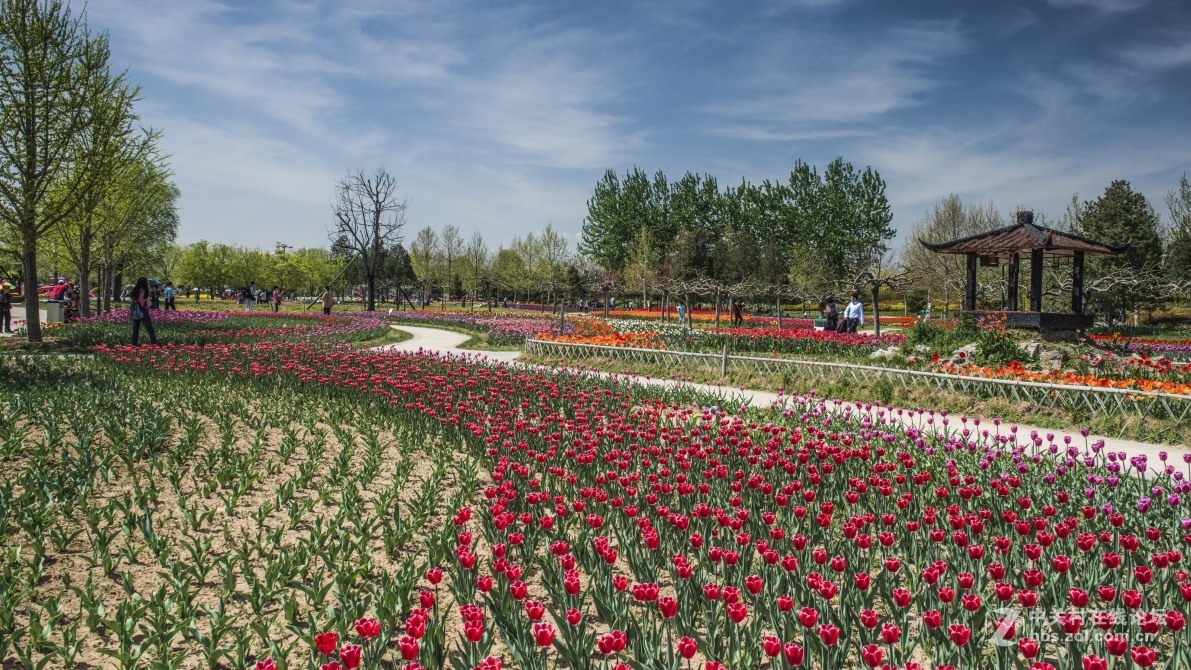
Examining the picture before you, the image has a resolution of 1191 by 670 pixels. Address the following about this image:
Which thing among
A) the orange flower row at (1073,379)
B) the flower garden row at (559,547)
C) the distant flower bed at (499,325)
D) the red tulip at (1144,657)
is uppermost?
the distant flower bed at (499,325)

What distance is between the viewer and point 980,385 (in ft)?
35.4

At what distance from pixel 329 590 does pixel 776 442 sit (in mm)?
4293

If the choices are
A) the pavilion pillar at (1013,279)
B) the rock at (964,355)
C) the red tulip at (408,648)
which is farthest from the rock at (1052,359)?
the red tulip at (408,648)

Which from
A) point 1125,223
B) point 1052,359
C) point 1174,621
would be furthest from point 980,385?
point 1125,223

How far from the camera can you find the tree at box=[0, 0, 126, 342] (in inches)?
619

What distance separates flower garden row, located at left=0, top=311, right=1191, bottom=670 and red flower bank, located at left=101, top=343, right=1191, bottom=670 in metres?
0.02

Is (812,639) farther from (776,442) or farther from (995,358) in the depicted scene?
(995,358)

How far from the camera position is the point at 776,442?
6.75 m

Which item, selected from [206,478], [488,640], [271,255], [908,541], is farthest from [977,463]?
[271,255]

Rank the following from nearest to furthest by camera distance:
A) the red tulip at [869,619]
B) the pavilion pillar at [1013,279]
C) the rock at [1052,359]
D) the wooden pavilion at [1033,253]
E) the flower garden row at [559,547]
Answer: the red tulip at [869,619] < the flower garden row at [559,547] < the rock at [1052,359] < the wooden pavilion at [1033,253] < the pavilion pillar at [1013,279]

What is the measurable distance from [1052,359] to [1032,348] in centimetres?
65

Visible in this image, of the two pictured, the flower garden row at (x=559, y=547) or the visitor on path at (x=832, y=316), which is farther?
the visitor on path at (x=832, y=316)

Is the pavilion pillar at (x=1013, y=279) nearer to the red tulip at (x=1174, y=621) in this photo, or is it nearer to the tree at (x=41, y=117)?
the red tulip at (x=1174, y=621)

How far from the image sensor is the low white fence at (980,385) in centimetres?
900
